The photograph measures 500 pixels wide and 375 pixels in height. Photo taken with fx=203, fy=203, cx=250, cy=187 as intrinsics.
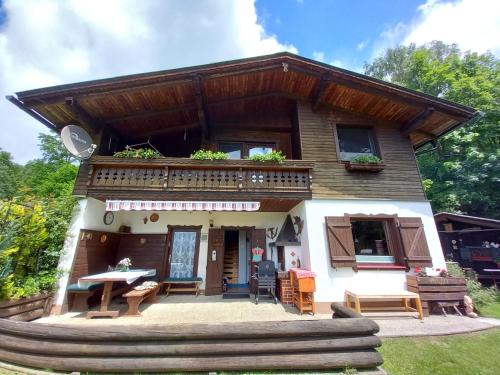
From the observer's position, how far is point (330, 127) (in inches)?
287

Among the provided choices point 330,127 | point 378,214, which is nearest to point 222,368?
point 378,214

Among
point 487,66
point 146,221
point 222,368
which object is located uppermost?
point 487,66

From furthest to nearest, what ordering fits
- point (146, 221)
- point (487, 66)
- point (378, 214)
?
point (487, 66)
point (146, 221)
point (378, 214)

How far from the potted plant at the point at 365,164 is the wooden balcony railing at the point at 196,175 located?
139 centimetres

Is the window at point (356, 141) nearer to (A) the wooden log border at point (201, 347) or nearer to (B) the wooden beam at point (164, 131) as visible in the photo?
(B) the wooden beam at point (164, 131)

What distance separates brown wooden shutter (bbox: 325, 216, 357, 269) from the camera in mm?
5684

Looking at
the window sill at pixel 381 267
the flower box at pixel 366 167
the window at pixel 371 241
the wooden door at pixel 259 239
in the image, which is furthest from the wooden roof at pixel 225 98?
the window sill at pixel 381 267

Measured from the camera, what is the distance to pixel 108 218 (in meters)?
6.76

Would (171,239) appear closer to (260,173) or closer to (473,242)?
(260,173)

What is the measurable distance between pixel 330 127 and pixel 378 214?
11.0 feet

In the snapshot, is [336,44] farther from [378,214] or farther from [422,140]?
[378,214]

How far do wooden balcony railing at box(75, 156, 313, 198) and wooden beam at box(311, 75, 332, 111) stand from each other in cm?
253

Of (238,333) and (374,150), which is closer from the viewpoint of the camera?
(238,333)

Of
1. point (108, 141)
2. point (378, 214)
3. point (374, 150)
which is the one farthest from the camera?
point (374, 150)
